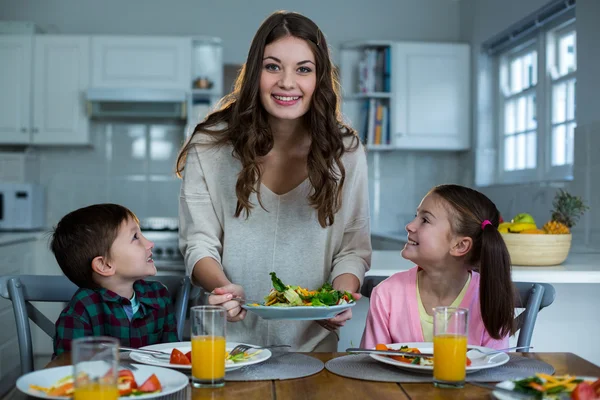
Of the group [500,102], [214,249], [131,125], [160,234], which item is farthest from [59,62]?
[214,249]

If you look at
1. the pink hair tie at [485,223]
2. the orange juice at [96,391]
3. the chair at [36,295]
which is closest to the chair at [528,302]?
the pink hair tie at [485,223]

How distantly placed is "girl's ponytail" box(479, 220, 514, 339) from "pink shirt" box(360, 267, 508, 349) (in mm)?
99

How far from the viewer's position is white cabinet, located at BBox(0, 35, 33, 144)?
469cm

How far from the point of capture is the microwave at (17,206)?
4469mm

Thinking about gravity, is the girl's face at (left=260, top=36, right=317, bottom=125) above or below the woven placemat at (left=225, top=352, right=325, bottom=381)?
above

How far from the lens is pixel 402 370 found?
1.24 m

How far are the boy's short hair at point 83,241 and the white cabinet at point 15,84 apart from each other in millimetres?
3275

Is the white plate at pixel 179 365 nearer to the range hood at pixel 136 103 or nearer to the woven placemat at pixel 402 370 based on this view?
the woven placemat at pixel 402 370

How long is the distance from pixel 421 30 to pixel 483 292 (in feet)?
13.2

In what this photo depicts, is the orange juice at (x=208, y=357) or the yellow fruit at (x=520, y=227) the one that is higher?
the yellow fruit at (x=520, y=227)

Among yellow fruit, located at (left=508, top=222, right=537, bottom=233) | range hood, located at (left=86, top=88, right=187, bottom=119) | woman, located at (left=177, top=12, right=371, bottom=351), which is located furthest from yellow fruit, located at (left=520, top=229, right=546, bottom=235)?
range hood, located at (left=86, top=88, right=187, bottom=119)

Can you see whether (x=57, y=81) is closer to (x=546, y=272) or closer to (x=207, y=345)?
(x=546, y=272)

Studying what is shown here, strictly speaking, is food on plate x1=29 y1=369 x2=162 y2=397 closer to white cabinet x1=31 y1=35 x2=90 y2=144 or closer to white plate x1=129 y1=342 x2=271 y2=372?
white plate x1=129 y1=342 x2=271 y2=372

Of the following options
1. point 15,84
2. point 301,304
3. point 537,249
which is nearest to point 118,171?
point 15,84
